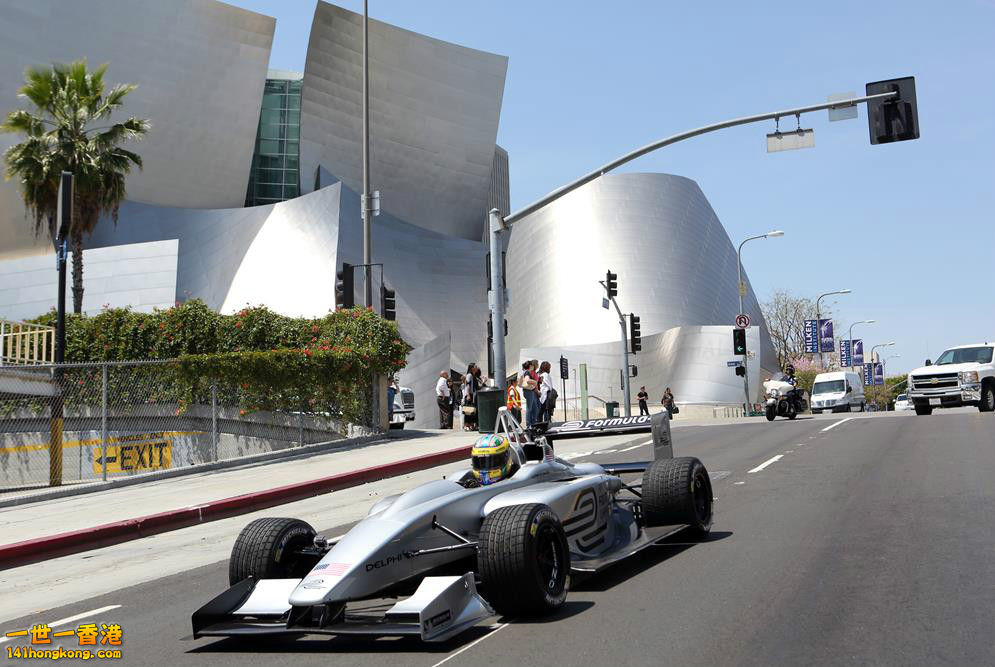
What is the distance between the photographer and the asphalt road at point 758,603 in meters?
5.11

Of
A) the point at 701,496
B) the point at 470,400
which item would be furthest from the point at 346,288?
the point at 701,496

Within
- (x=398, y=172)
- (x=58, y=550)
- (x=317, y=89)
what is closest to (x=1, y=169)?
(x=317, y=89)

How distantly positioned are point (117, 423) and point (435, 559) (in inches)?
567

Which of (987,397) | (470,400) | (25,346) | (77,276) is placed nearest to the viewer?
(25,346)

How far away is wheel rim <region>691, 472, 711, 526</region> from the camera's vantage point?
828 centimetres

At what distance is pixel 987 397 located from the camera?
27.8 m

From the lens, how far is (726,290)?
2719 inches

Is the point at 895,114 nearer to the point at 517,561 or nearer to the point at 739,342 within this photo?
the point at 517,561

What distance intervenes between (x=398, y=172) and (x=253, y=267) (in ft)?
41.9

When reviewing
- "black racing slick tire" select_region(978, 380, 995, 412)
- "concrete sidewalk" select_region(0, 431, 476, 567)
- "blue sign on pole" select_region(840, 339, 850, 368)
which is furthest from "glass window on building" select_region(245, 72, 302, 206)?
"blue sign on pole" select_region(840, 339, 850, 368)

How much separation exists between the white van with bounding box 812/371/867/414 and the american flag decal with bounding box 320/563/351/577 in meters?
Result: 43.3

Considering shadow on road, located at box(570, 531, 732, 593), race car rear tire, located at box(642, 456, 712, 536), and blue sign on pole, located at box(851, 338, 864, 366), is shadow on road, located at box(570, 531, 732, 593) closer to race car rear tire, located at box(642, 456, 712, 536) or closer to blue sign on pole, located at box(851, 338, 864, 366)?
race car rear tire, located at box(642, 456, 712, 536)

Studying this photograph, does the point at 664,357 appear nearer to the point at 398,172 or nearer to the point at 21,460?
the point at 398,172

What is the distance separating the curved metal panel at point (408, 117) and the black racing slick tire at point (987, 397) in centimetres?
3867
